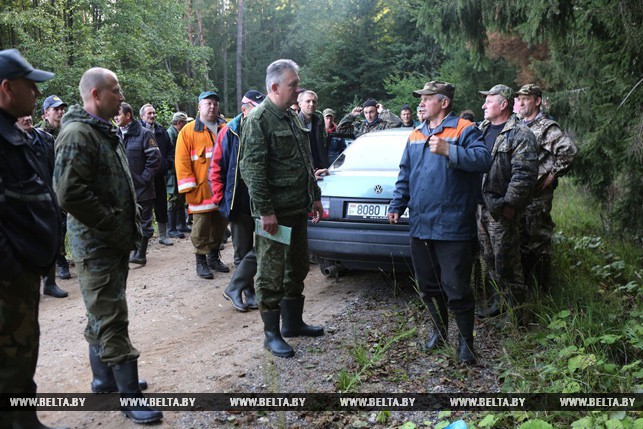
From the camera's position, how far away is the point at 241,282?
5645mm

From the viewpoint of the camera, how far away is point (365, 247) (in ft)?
17.8

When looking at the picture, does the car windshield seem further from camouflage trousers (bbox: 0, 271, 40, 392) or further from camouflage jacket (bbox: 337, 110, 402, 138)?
camouflage trousers (bbox: 0, 271, 40, 392)

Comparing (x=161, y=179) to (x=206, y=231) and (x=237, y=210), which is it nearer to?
(x=206, y=231)

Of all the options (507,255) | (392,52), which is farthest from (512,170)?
(392,52)

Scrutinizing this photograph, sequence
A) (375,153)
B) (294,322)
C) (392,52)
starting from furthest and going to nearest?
(392,52)
(375,153)
(294,322)

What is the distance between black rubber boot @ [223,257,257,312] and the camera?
220 inches

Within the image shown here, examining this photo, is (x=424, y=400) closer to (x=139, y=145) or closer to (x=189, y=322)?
(x=189, y=322)

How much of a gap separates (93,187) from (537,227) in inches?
166

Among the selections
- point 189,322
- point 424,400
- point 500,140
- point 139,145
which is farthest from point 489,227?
point 139,145

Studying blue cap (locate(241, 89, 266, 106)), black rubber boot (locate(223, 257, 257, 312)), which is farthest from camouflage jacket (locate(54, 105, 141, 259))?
blue cap (locate(241, 89, 266, 106))

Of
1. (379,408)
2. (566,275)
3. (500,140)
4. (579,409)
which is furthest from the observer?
(566,275)

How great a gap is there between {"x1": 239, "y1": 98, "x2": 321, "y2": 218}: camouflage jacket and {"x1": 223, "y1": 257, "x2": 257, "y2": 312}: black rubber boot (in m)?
1.44

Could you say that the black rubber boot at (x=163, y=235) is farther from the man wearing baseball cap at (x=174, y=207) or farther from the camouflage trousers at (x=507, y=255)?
the camouflage trousers at (x=507, y=255)

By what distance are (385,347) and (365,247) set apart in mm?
1486
